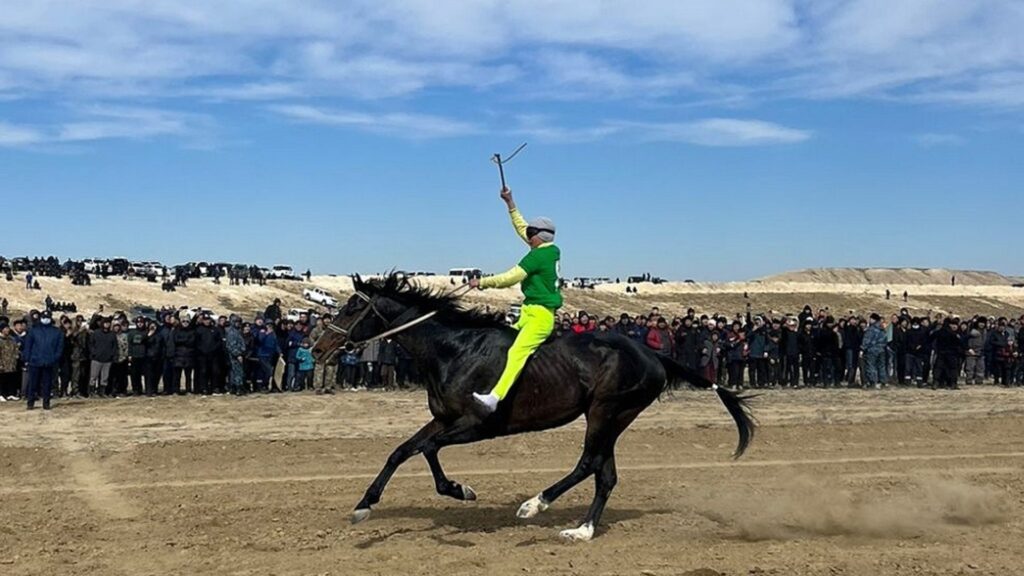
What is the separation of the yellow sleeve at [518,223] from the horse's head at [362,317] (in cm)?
127

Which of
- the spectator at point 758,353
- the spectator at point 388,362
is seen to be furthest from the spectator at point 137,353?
the spectator at point 758,353

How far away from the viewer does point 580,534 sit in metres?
8.33

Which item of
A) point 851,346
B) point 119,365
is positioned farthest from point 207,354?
point 851,346

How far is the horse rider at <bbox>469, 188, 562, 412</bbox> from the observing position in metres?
8.63

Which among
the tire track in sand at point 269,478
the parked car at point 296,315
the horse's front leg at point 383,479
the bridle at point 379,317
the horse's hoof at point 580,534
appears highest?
the bridle at point 379,317

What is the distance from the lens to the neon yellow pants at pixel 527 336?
28.5ft

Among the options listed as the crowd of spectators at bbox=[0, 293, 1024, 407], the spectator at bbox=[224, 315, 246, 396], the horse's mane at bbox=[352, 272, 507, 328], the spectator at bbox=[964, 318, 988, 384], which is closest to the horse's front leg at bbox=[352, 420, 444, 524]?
the horse's mane at bbox=[352, 272, 507, 328]

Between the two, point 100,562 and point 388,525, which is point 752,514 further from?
point 100,562

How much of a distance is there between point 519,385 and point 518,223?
1564mm

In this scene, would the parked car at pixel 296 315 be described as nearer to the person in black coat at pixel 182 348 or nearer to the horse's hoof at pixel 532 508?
the person in black coat at pixel 182 348

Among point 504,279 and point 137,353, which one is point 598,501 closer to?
point 504,279

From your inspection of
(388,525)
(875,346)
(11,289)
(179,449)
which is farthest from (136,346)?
(11,289)

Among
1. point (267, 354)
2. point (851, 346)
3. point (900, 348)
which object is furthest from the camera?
point (900, 348)

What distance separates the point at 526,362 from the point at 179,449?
6.40m
